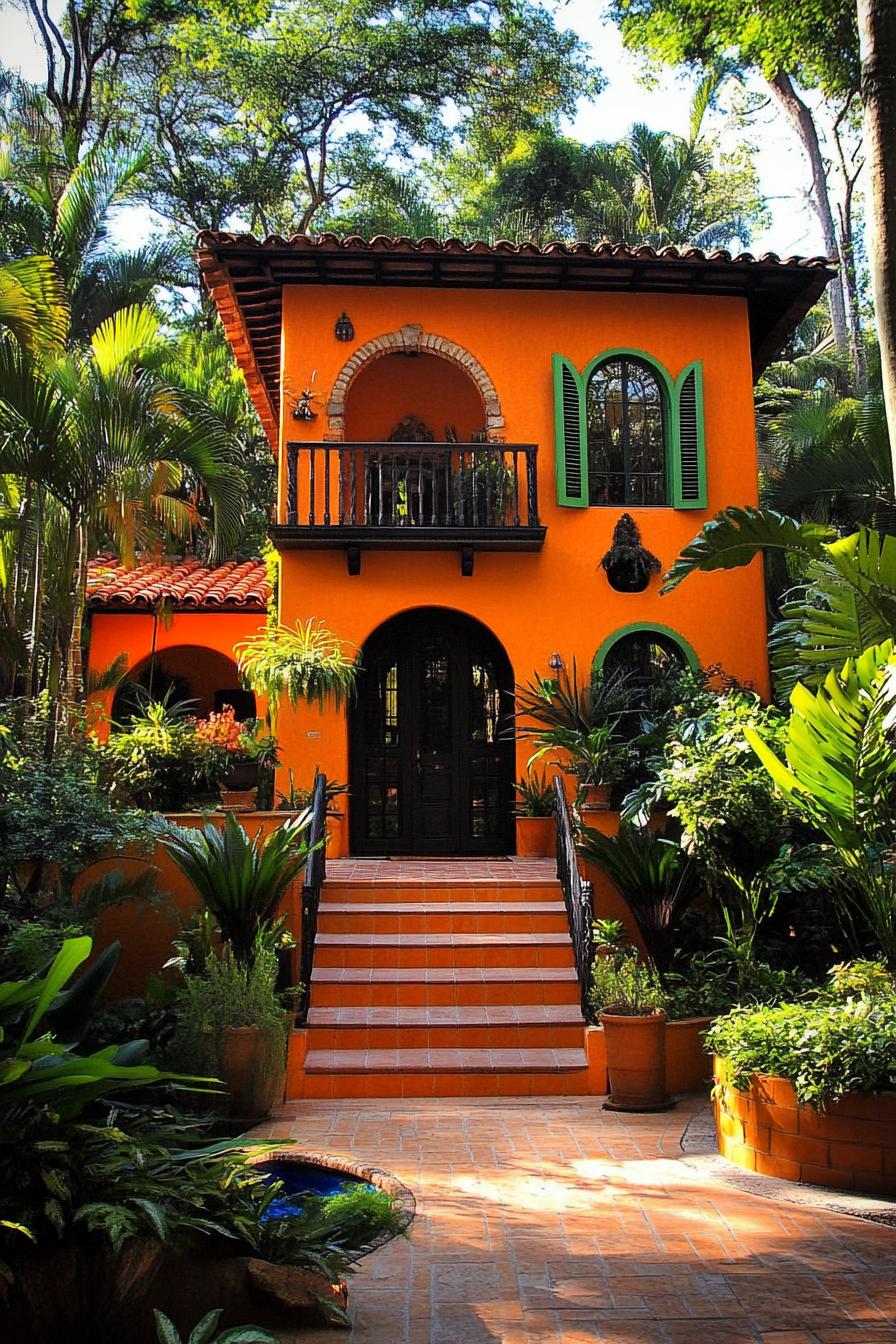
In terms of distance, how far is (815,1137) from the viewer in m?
5.71

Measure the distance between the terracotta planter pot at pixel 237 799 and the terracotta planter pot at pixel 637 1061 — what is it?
4074mm

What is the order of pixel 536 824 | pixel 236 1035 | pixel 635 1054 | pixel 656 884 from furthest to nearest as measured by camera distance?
1. pixel 536 824
2. pixel 656 884
3. pixel 635 1054
4. pixel 236 1035

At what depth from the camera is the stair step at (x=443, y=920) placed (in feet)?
32.3

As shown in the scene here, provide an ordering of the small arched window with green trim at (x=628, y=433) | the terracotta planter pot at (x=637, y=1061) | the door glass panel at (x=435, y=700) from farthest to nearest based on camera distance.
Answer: the door glass panel at (x=435, y=700) < the small arched window with green trim at (x=628, y=433) < the terracotta planter pot at (x=637, y=1061)

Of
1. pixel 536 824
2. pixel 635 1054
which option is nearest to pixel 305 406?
pixel 536 824

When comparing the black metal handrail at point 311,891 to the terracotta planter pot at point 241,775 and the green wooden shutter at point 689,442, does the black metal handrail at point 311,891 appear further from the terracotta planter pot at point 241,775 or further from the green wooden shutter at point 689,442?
the green wooden shutter at point 689,442

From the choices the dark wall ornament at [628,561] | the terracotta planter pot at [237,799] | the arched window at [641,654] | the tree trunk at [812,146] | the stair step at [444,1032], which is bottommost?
the stair step at [444,1032]

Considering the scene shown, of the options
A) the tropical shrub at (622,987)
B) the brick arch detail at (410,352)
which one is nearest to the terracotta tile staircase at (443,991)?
the tropical shrub at (622,987)

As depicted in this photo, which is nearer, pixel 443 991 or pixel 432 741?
pixel 443 991

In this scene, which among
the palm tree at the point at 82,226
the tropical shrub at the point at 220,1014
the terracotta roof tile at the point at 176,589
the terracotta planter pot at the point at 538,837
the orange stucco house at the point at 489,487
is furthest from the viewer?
the terracotta roof tile at the point at 176,589

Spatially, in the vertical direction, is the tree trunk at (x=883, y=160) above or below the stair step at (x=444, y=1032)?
above

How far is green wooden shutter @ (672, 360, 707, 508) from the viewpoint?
13070mm

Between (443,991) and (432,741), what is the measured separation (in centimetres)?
437

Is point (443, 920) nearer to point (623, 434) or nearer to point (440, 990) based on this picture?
point (440, 990)
